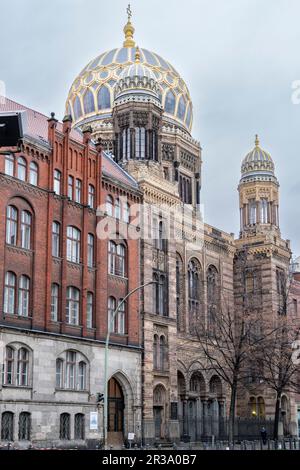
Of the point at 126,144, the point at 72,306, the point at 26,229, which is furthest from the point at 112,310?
the point at 126,144

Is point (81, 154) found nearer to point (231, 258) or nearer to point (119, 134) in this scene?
point (119, 134)

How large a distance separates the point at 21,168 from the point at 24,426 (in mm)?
14812

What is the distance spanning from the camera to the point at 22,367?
130ft

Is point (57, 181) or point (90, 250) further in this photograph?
point (90, 250)

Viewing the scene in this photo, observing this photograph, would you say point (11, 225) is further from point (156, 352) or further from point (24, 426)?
point (156, 352)

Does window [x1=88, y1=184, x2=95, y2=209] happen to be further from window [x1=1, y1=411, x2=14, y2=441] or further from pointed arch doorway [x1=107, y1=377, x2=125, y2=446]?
window [x1=1, y1=411, x2=14, y2=441]

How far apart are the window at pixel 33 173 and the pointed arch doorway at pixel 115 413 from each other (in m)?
14.4

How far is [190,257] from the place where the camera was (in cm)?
5984

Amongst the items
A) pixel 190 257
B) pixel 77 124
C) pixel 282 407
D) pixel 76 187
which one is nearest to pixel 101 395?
pixel 76 187

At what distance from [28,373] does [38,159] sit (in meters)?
12.9

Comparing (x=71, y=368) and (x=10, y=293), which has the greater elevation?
(x=10, y=293)

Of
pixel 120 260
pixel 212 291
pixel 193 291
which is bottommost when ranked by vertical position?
pixel 193 291

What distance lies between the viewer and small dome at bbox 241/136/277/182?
248 feet

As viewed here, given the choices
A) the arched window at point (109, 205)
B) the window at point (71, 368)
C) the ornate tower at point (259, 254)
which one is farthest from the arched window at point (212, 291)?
the window at point (71, 368)
